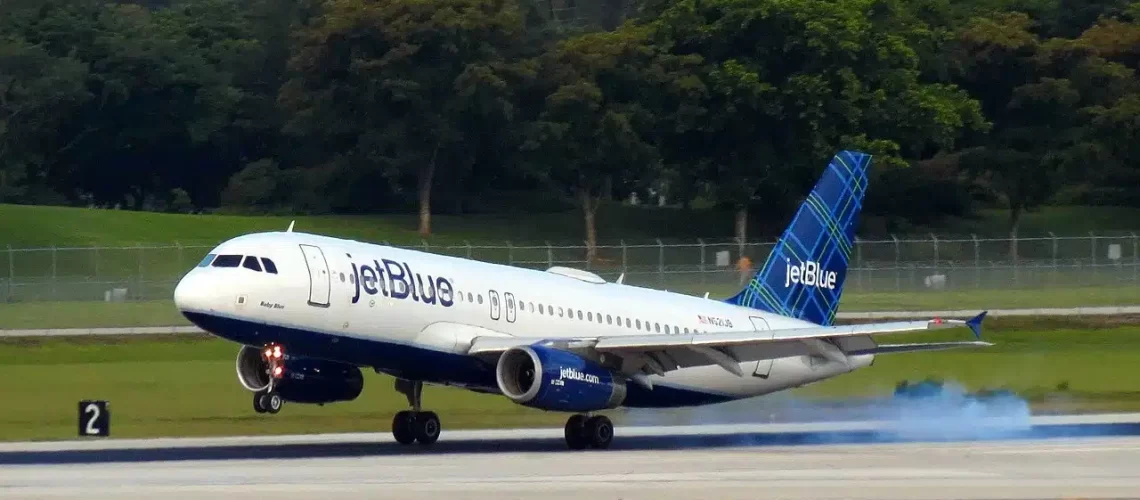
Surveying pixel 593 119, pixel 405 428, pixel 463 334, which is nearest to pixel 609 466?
pixel 463 334

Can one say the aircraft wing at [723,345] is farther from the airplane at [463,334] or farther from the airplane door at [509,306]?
the airplane door at [509,306]

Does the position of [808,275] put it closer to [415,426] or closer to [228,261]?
[415,426]

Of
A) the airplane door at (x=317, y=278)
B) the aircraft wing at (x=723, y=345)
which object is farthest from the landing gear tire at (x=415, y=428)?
the airplane door at (x=317, y=278)

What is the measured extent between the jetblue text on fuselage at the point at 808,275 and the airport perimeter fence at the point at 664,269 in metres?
25.9

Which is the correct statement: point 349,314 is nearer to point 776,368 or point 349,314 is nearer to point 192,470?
point 192,470

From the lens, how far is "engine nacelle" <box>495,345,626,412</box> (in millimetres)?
34688

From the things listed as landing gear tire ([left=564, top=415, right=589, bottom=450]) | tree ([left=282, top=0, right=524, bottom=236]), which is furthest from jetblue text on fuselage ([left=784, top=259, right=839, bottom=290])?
tree ([left=282, top=0, right=524, bottom=236])

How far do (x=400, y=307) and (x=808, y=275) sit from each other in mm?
11373

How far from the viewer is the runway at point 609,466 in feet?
88.2

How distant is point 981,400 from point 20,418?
72.1 feet

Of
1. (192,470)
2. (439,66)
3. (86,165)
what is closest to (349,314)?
(192,470)

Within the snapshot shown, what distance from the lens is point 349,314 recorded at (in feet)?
114

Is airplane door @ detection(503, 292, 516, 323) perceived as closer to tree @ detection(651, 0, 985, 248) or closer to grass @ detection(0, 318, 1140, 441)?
grass @ detection(0, 318, 1140, 441)

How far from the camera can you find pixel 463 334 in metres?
36.1
